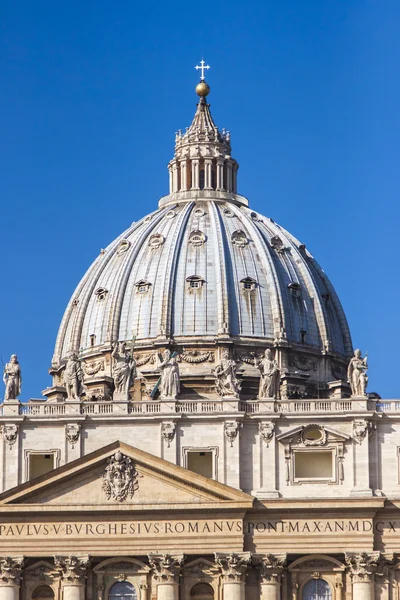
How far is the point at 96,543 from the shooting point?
134000mm

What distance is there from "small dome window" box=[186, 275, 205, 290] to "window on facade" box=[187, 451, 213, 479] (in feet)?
151

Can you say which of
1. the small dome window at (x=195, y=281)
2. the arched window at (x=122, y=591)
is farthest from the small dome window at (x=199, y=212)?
the arched window at (x=122, y=591)

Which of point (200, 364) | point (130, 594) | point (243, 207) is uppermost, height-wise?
point (243, 207)

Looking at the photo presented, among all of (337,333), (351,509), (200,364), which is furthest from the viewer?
(337,333)

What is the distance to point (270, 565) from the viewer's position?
13338 centimetres

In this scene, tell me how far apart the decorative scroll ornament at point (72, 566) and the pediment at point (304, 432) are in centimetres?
1222

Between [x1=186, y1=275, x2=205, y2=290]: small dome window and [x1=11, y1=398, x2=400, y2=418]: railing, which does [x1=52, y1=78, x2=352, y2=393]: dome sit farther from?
[x1=11, y1=398, x2=400, y2=418]: railing

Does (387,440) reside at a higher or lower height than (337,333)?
lower

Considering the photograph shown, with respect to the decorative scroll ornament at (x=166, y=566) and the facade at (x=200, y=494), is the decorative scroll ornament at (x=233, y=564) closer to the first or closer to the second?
the facade at (x=200, y=494)

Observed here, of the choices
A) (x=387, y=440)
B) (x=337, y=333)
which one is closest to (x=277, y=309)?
(x=337, y=333)

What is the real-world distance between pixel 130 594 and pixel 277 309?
1912 inches

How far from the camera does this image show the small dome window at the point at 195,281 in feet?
595

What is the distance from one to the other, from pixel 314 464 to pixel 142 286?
4918 centimetres

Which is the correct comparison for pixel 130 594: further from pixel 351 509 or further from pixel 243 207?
pixel 243 207
